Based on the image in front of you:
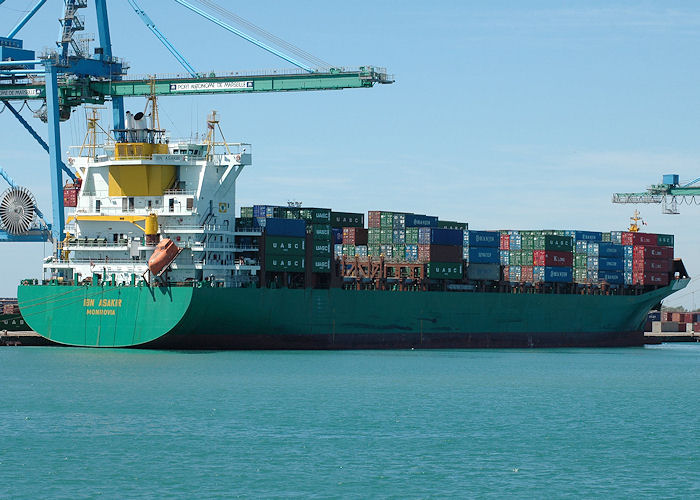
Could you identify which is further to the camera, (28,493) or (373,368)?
(373,368)

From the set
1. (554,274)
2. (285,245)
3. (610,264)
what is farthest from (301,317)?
(610,264)

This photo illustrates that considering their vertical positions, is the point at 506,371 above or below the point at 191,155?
below

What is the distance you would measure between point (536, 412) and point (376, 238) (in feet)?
101

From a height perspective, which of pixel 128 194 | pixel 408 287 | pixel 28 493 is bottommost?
pixel 28 493

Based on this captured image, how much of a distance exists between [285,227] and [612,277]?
27.4 m

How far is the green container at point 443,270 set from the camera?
210 ft

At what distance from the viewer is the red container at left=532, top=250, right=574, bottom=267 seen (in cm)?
7050

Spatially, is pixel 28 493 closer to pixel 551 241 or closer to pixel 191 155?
pixel 191 155

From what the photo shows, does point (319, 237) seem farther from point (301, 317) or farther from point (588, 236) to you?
point (588, 236)

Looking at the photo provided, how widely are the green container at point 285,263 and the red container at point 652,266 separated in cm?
2865

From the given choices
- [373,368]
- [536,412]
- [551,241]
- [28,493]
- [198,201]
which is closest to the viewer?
[28,493]

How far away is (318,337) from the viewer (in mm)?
58062

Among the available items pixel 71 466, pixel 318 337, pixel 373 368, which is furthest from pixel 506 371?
pixel 71 466

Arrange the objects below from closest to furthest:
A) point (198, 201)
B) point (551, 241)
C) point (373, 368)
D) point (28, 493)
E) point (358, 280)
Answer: point (28, 493) < point (373, 368) < point (198, 201) < point (358, 280) < point (551, 241)
